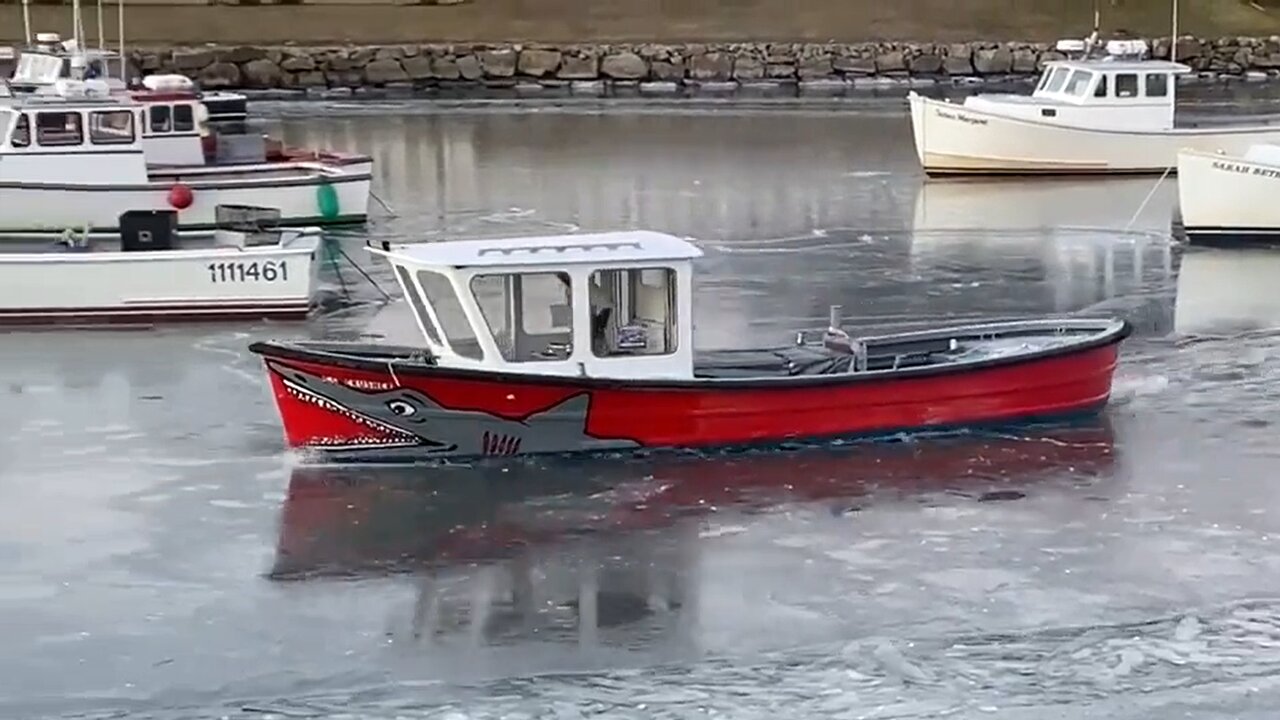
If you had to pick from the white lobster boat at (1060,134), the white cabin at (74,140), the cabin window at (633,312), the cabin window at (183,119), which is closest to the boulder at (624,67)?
the white lobster boat at (1060,134)

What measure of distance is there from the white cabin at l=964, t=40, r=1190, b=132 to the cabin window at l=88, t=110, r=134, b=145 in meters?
12.3

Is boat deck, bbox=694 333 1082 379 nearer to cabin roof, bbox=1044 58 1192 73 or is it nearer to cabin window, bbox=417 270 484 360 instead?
cabin window, bbox=417 270 484 360

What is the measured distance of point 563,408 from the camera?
12.8 meters

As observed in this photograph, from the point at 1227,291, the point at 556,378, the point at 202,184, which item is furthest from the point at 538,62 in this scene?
the point at 556,378

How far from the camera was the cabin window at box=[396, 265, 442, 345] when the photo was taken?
12992mm

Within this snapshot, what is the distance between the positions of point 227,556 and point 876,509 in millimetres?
3573

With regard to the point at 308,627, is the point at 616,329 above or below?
above

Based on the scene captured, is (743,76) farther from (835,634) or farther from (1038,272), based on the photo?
(835,634)

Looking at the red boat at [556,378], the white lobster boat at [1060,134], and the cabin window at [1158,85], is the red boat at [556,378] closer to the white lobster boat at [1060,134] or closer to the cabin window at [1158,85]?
the white lobster boat at [1060,134]

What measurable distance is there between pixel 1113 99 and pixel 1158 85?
68 centimetres

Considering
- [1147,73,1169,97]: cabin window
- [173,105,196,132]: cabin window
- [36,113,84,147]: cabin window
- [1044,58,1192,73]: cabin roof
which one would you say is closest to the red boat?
[36,113,84,147]: cabin window

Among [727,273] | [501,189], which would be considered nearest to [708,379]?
[727,273]

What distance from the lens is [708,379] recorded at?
13.1 metres

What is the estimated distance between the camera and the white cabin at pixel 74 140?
73.8 ft
